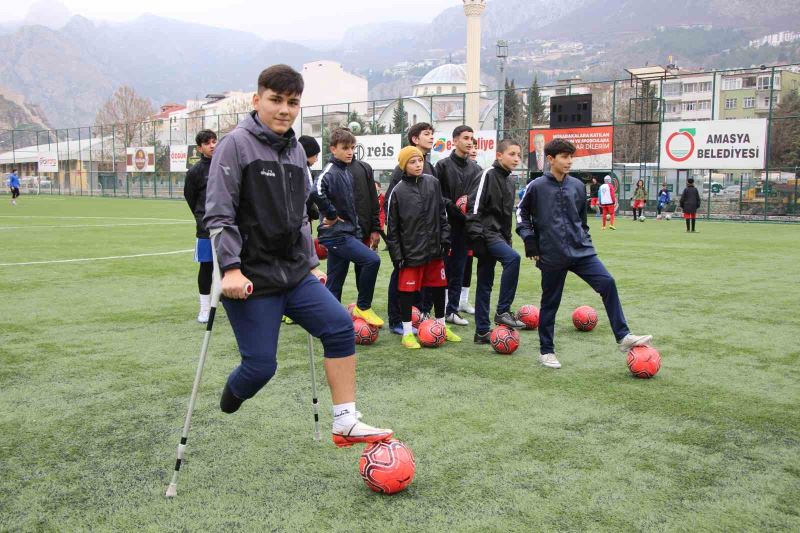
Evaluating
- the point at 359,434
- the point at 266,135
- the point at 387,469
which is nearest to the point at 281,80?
the point at 266,135

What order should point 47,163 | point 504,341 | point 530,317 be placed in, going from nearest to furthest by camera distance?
point 504,341
point 530,317
point 47,163

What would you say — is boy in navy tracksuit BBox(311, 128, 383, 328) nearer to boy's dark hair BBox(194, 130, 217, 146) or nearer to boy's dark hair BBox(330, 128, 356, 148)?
boy's dark hair BBox(330, 128, 356, 148)

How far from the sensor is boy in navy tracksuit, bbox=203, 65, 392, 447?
3.62m

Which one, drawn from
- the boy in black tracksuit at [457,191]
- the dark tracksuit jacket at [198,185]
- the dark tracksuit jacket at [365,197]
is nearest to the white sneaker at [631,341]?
the boy in black tracksuit at [457,191]

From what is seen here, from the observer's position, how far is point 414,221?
270 inches

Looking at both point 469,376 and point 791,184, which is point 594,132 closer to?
point 791,184

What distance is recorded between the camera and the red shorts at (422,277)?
696 centimetres

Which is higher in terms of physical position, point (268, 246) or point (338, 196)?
point (338, 196)

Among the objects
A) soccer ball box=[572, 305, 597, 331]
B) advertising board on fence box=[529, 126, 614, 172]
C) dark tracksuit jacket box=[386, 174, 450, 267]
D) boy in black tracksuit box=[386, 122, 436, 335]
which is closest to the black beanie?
boy in black tracksuit box=[386, 122, 436, 335]

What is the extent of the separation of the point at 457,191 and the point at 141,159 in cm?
5251

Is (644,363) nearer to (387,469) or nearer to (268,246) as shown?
(387,469)

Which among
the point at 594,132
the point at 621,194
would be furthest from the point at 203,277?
the point at 621,194

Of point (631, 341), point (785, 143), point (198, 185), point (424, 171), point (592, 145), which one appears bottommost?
point (631, 341)

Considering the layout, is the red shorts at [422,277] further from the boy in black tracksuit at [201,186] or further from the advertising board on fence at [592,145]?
the advertising board on fence at [592,145]
